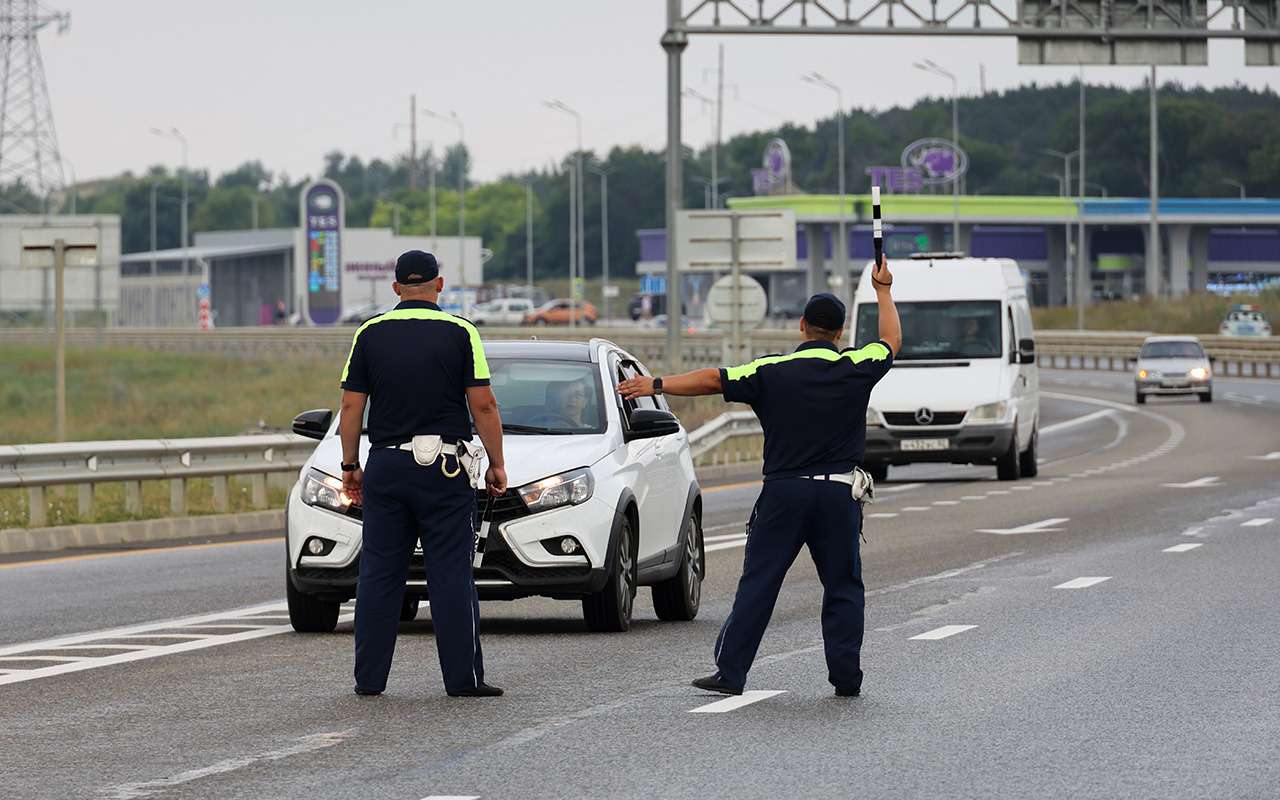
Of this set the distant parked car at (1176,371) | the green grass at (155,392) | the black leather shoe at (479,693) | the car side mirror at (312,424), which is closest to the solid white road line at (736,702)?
the black leather shoe at (479,693)

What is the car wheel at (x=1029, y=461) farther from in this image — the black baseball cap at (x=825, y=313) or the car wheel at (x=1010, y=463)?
the black baseball cap at (x=825, y=313)

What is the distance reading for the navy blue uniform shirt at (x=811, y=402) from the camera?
10562 millimetres

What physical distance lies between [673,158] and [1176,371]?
924 inches

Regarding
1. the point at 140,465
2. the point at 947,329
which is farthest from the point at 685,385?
the point at 947,329

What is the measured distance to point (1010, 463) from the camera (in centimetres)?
3144

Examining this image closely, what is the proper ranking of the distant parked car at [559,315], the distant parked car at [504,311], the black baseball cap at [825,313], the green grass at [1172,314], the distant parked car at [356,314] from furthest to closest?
the distant parked car at [504,311]
the distant parked car at [559,315]
the distant parked car at [356,314]
the green grass at [1172,314]
the black baseball cap at [825,313]

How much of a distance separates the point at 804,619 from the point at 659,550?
3.18 ft

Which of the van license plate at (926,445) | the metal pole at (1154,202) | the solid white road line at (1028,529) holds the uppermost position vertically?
the metal pole at (1154,202)

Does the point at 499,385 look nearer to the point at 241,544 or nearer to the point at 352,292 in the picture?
the point at 241,544

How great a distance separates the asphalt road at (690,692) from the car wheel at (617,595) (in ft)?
0.44

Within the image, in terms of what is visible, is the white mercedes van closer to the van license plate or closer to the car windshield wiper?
the van license plate

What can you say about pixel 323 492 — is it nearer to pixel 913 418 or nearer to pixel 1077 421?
pixel 913 418

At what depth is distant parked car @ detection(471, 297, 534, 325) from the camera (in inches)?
5059

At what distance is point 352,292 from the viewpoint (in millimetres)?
138000
